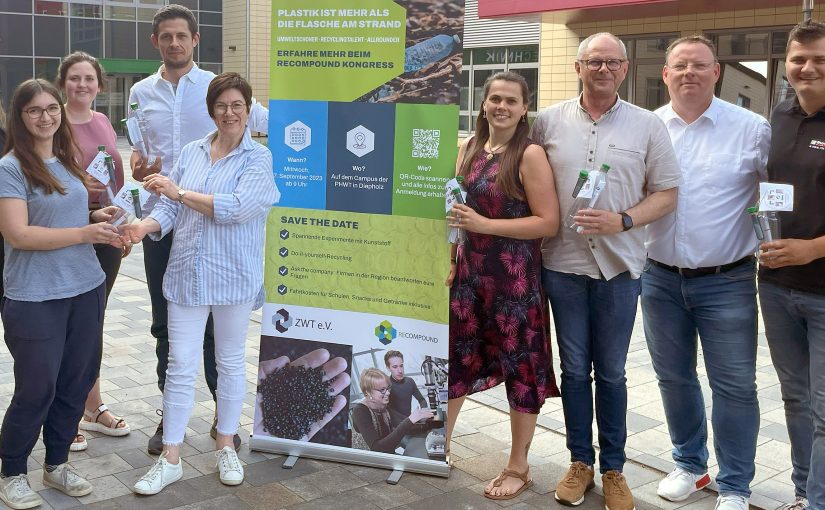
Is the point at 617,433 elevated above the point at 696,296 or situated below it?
below

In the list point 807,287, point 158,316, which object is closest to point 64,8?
point 158,316

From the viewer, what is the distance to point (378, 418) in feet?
13.2

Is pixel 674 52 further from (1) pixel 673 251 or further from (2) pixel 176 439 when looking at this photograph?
(2) pixel 176 439

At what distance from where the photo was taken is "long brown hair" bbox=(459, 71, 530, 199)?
3549 millimetres

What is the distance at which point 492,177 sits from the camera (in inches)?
142

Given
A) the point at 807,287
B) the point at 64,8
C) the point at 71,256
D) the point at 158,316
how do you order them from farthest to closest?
the point at 64,8
the point at 158,316
the point at 71,256
the point at 807,287

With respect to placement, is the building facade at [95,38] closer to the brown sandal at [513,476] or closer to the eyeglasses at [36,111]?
the eyeglasses at [36,111]

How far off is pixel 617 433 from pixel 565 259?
0.82 meters

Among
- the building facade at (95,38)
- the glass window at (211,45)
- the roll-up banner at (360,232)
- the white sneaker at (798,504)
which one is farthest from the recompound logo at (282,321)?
the glass window at (211,45)

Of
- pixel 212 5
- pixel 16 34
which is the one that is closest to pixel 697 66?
pixel 16 34

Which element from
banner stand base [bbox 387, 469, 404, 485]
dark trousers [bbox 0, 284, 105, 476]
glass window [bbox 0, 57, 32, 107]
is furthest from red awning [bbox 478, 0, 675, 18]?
glass window [bbox 0, 57, 32, 107]

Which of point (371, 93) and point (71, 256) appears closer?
point (71, 256)

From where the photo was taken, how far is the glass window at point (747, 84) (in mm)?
13016

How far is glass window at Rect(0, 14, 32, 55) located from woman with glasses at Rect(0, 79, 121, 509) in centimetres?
3187
